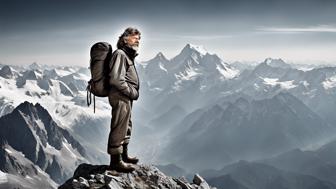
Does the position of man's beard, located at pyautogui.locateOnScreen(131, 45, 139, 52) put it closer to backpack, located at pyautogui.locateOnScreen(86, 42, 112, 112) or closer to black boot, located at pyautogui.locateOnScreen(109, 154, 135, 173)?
backpack, located at pyautogui.locateOnScreen(86, 42, 112, 112)

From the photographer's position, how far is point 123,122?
65.6 feet

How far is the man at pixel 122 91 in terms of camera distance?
18906 mm

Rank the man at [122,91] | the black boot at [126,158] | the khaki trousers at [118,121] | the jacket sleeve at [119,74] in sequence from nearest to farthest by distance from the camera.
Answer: the jacket sleeve at [119,74], the man at [122,91], the khaki trousers at [118,121], the black boot at [126,158]

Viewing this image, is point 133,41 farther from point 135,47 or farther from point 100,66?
point 100,66

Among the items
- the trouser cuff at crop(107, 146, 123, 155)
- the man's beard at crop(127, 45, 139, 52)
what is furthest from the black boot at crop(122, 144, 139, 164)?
the man's beard at crop(127, 45, 139, 52)

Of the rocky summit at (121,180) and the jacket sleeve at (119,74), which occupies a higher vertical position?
the jacket sleeve at (119,74)

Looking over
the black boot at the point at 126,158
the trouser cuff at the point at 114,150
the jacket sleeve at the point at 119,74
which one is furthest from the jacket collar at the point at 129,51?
the black boot at the point at 126,158

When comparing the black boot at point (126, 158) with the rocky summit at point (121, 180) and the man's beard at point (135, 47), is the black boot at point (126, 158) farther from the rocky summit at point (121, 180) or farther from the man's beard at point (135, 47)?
the man's beard at point (135, 47)

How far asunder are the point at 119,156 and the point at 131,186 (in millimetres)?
1432

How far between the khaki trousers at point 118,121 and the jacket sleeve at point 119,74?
0.46m

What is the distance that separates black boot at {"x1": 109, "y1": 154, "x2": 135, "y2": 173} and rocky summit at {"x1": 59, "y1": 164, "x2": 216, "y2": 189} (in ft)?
0.66

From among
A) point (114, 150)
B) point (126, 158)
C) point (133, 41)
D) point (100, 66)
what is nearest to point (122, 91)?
point (100, 66)

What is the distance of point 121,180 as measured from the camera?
20.5 meters

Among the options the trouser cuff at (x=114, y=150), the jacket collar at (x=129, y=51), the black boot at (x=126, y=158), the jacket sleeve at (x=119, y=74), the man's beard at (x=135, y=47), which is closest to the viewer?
the jacket sleeve at (x=119, y=74)
